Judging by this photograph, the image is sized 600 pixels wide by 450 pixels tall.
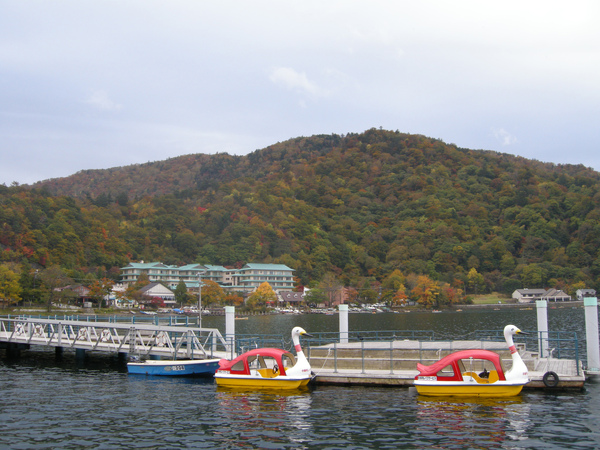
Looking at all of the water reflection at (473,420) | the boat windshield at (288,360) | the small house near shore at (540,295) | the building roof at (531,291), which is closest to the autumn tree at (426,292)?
the small house near shore at (540,295)

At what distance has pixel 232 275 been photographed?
19375 cm

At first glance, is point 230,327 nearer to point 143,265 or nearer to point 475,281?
point 143,265

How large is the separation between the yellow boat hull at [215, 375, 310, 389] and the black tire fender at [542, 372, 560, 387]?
1158cm

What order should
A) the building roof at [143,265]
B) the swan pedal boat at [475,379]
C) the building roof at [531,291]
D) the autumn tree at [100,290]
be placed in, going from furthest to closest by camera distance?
1. the building roof at [531,291]
2. the building roof at [143,265]
3. the autumn tree at [100,290]
4. the swan pedal boat at [475,379]

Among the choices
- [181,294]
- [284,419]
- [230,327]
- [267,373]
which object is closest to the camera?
[284,419]

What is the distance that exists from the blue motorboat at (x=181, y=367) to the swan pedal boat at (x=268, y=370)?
3.67 m

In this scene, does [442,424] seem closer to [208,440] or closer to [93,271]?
[208,440]

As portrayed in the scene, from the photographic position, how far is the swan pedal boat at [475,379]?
25656 mm

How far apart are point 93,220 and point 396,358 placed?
564 ft

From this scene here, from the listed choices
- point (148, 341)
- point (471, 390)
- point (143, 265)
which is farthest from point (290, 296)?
point (471, 390)

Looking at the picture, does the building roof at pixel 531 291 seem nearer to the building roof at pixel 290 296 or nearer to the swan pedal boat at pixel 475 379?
the building roof at pixel 290 296

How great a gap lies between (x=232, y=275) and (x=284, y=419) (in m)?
173

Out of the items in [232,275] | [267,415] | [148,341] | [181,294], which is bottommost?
[267,415]

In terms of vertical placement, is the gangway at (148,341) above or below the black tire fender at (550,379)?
above
